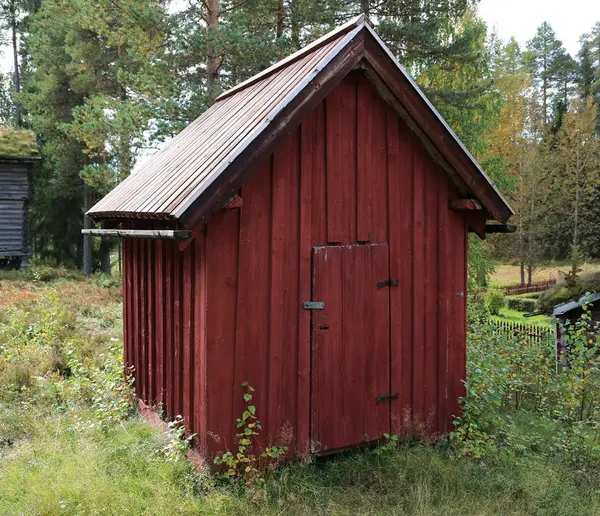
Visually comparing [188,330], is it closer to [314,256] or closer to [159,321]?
[159,321]

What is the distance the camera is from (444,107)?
66.3 feet

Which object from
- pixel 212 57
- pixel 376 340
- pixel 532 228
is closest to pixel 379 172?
pixel 376 340

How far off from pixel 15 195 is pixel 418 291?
24623 millimetres

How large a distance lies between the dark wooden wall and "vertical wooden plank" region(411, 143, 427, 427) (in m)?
24.3

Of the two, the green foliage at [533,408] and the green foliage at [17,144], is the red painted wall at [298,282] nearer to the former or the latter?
the green foliage at [533,408]

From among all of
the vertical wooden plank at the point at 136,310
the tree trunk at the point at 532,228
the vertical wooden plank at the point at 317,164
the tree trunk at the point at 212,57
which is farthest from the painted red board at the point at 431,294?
the tree trunk at the point at 532,228

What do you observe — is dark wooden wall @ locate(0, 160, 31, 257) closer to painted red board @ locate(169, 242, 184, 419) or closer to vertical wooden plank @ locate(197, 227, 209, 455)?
painted red board @ locate(169, 242, 184, 419)

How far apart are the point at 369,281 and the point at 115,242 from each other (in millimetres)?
25403

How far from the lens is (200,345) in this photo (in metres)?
5.16

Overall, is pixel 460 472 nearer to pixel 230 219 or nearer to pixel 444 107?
pixel 230 219

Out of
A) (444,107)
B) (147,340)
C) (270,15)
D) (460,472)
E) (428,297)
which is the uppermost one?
(270,15)

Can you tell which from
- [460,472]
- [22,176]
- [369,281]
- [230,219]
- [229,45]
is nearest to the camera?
[230,219]

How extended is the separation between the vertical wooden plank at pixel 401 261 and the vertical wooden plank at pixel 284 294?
1244mm

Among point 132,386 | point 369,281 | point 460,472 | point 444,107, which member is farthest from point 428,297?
point 444,107
